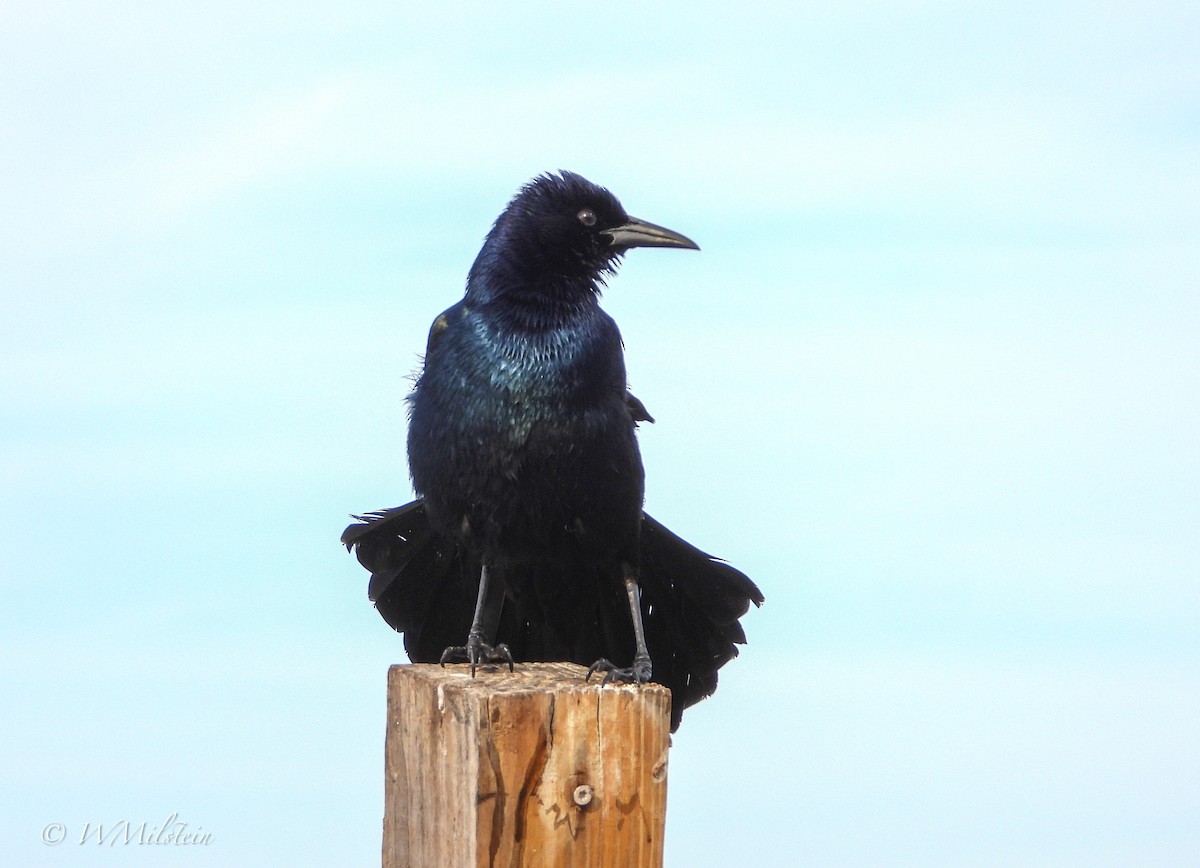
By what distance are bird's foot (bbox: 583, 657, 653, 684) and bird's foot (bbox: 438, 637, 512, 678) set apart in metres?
0.35

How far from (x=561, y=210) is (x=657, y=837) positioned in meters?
2.83

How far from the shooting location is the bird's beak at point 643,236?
20.0 feet

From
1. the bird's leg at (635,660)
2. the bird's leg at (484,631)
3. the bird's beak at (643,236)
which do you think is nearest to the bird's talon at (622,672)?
the bird's leg at (635,660)

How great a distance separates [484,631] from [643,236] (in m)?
1.85

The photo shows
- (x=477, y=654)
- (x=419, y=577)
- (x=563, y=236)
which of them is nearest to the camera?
(x=477, y=654)

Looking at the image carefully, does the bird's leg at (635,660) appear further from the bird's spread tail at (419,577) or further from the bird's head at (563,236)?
the bird's head at (563,236)

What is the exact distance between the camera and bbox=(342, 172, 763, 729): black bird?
18.2 ft

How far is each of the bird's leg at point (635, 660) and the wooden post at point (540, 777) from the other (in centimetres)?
48

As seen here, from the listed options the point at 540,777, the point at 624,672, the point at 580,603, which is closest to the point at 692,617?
the point at 580,603

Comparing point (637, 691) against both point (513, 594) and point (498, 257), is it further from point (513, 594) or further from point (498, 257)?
point (498, 257)

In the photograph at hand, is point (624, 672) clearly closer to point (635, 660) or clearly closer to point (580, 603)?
point (635, 660)

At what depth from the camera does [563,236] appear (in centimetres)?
594

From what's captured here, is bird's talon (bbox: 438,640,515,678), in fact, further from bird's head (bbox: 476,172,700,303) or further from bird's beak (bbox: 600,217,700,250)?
bird's beak (bbox: 600,217,700,250)

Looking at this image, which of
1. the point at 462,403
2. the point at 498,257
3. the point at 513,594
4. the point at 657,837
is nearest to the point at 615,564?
the point at 513,594
